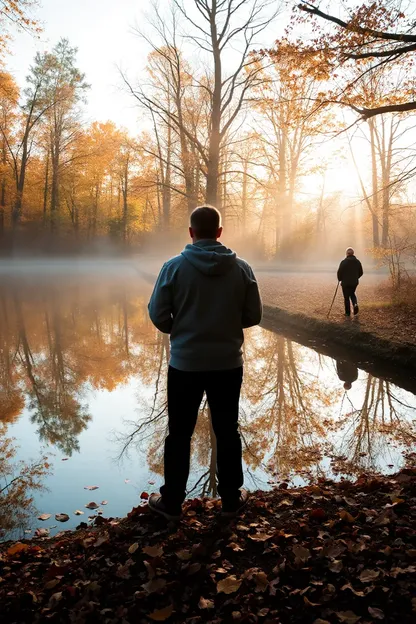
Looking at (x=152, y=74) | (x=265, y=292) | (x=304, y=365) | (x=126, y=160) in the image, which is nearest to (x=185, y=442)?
(x=304, y=365)

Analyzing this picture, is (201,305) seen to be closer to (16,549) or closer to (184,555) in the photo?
(184,555)

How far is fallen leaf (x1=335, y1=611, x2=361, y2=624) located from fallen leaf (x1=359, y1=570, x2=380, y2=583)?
0.27 metres

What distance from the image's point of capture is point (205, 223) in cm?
324

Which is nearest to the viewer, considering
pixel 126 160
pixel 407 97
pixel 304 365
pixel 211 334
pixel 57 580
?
pixel 57 580

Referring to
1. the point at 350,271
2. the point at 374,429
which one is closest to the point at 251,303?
the point at 374,429

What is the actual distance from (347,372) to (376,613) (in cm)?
676

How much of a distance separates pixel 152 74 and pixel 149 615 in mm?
27953

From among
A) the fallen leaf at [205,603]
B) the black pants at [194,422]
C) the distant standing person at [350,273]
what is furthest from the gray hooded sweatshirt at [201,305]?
the distant standing person at [350,273]

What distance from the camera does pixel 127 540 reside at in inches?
125

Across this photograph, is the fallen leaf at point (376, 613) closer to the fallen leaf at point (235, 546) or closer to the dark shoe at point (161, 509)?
the fallen leaf at point (235, 546)

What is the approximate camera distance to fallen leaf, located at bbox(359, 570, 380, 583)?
2605 millimetres

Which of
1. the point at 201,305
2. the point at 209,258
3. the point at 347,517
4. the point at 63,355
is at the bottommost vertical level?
the point at 347,517

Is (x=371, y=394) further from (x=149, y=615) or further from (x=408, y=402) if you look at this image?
(x=149, y=615)

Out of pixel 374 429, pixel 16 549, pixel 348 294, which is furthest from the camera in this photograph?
pixel 348 294
